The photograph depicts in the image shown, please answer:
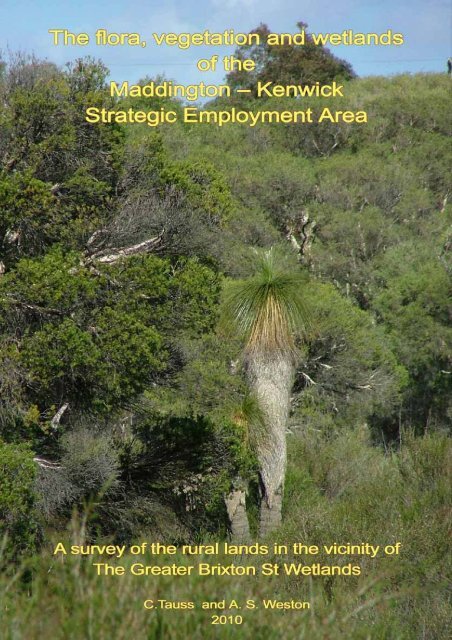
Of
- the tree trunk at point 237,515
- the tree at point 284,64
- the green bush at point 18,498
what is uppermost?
the tree at point 284,64

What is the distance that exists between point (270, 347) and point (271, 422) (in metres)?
1.45

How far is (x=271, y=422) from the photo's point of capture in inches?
596

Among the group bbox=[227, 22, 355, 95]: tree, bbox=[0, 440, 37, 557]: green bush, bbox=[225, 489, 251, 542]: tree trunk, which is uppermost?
bbox=[227, 22, 355, 95]: tree

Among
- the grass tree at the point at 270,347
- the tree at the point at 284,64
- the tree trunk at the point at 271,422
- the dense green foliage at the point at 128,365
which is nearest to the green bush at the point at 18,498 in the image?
the dense green foliage at the point at 128,365

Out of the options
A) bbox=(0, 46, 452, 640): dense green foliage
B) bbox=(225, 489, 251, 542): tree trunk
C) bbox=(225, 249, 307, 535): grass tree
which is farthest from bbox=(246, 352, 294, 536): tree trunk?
bbox=(225, 489, 251, 542): tree trunk

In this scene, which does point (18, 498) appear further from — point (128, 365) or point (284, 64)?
point (284, 64)

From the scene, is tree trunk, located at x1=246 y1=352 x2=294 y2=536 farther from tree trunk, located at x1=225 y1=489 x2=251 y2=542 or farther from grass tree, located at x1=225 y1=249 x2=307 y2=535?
tree trunk, located at x1=225 y1=489 x2=251 y2=542

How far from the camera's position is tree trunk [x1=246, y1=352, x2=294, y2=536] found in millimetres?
14758

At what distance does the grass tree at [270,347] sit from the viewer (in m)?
13.5

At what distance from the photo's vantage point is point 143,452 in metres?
13.8

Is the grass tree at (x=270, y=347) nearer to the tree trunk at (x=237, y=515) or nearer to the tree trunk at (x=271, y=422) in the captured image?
the tree trunk at (x=271, y=422)

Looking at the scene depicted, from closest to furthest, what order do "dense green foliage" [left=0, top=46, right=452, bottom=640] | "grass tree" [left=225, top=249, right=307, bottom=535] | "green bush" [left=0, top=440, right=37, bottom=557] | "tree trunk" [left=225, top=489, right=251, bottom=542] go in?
"green bush" [left=0, top=440, right=37, bottom=557] < "dense green foliage" [left=0, top=46, right=452, bottom=640] < "grass tree" [left=225, top=249, right=307, bottom=535] < "tree trunk" [left=225, top=489, right=251, bottom=542]

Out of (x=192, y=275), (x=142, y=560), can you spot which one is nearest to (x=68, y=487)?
(x=192, y=275)

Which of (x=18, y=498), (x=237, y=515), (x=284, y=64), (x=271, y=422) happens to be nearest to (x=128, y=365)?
(x=18, y=498)
